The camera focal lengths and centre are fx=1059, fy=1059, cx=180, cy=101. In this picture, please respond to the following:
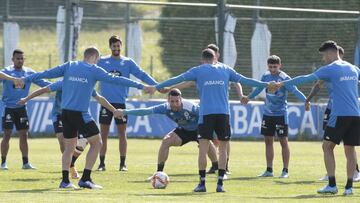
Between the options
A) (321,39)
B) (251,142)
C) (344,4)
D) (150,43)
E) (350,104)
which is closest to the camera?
(350,104)

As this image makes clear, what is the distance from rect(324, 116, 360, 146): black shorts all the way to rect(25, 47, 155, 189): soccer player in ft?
11.7

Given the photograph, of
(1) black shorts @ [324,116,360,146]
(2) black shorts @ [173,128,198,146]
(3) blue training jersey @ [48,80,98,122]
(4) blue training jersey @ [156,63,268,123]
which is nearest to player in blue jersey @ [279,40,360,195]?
(1) black shorts @ [324,116,360,146]

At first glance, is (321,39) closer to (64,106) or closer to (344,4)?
(344,4)

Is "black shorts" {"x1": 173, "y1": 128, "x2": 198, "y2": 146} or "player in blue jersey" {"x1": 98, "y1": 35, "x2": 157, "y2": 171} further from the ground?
"player in blue jersey" {"x1": 98, "y1": 35, "x2": 157, "y2": 171}

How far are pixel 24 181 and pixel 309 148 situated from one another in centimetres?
1281

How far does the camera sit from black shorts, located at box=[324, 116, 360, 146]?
16625 millimetres

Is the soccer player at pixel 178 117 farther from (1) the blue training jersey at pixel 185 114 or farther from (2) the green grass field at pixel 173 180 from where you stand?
(2) the green grass field at pixel 173 180

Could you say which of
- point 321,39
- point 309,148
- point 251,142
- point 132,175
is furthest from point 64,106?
point 321,39

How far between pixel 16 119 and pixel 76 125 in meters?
5.00

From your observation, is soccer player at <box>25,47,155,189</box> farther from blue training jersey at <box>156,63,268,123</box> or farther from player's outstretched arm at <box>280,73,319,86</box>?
player's outstretched arm at <box>280,73,319,86</box>

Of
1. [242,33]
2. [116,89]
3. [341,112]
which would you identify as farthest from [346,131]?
[242,33]

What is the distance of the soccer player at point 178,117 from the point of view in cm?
1869

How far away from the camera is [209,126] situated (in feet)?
56.1

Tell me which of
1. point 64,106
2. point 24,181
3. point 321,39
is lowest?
point 24,181
